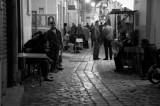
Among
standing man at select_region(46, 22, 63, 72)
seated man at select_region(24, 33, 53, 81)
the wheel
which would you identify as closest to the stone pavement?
the wheel

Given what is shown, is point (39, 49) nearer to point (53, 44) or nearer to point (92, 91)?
point (53, 44)

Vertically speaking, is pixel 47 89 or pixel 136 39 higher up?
pixel 136 39

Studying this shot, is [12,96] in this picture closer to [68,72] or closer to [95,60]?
[68,72]

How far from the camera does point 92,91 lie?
9.34 meters

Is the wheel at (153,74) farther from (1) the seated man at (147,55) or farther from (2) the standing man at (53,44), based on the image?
(2) the standing man at (53,44)

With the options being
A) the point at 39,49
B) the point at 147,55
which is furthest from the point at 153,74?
the point at 39,49

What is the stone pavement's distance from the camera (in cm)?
798

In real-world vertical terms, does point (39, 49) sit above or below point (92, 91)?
above

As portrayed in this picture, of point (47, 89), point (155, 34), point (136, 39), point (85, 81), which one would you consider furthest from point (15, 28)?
point (136, 39)

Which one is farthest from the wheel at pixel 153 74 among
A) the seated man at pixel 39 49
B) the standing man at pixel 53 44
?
the standing man at pixel 53 44

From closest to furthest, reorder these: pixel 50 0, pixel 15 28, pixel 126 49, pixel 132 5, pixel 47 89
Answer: pixel 15 28 < pixel 47 89 < pixel 126 49 < pixel 132 5 < pixel 50 0

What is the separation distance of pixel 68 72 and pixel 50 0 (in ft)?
31.9

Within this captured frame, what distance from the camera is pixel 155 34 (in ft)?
43.7

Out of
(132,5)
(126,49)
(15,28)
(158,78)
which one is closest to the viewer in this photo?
(15,28)
